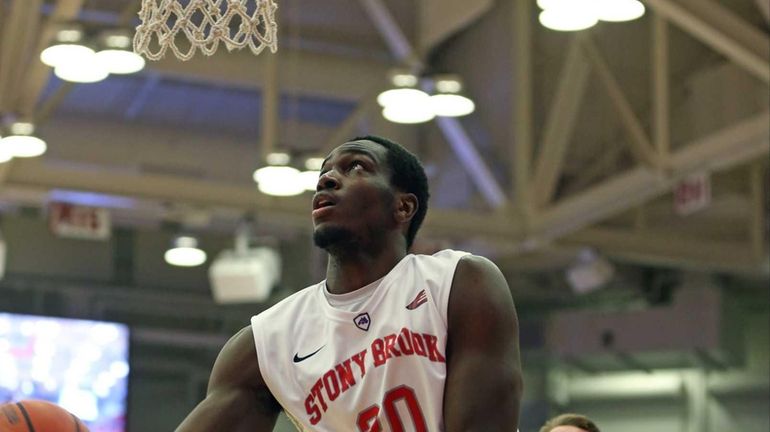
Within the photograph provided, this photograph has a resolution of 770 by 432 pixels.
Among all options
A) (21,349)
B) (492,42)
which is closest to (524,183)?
(492,42)

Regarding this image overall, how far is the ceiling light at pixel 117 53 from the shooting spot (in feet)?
31.9

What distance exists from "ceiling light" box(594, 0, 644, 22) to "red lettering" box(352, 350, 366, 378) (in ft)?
17.8

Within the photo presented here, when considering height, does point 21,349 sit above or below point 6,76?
below

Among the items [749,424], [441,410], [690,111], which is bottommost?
[441,410]

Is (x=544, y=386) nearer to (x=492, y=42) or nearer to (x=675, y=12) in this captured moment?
(x=492, y=42)

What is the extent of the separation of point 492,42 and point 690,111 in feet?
7.78

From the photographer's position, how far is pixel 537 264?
54.6ft

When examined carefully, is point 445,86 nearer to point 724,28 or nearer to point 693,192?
point 724,28

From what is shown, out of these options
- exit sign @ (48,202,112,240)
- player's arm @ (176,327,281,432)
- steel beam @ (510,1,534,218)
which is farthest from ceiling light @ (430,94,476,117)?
player's arm @ (176,327,281,432)

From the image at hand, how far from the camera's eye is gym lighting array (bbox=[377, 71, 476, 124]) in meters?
10.9

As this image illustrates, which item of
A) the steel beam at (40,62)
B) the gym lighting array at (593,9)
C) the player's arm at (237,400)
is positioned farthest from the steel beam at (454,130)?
the player's arm at (237,400)

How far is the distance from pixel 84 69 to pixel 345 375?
6965 mm

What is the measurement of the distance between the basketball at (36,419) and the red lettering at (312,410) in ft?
1.93

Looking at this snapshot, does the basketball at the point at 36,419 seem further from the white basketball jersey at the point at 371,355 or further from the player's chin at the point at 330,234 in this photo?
the player's chin at the point at 330,234
